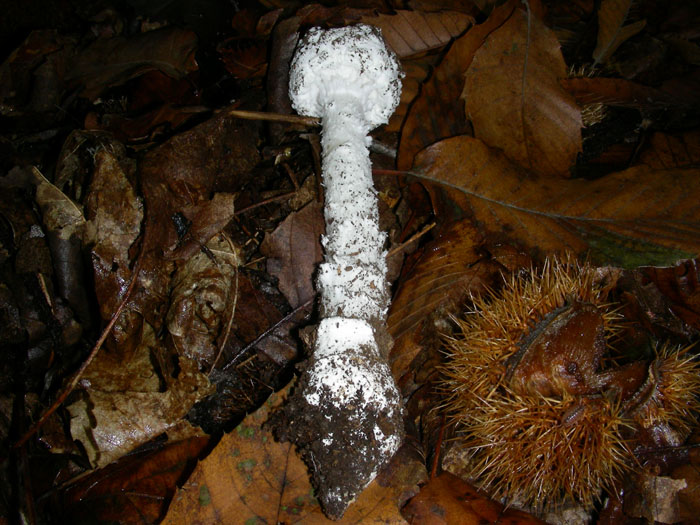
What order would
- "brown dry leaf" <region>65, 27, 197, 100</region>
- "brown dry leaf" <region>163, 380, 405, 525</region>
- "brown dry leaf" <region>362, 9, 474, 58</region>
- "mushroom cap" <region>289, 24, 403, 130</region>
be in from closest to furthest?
"brown dry leaf" <region>163, 380, 405, 525</region> < "mushroom cap" <region>289, 24, 403, 130</region> < "brown dry leaf" <region>362, 9, 474, 58</region> < "brown dry leaf" <region>65, 27, 197, 100</region>

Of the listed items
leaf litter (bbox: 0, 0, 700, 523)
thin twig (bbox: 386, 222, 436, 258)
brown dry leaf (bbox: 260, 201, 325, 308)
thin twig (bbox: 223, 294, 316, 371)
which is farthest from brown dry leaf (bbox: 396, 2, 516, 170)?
thin twig (bbox: 223, 294, 316, 371)

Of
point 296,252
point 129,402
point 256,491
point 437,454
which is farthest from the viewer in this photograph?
point 296,252

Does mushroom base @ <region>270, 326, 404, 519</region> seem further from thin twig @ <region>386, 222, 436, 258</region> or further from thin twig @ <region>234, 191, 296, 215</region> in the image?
thin twig @ <region>234, 191, 296, 215</region>

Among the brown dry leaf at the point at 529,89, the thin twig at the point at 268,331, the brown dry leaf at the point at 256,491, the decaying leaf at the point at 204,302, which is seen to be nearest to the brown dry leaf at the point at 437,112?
the brown dry leaf at the point at 529,89

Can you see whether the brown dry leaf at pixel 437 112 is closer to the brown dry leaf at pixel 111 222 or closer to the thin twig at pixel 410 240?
the thin twig at pixel 410 240

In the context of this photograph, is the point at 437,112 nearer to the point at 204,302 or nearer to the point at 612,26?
the point at 612,26

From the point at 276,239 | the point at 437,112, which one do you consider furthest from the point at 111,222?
the point at 437,112
